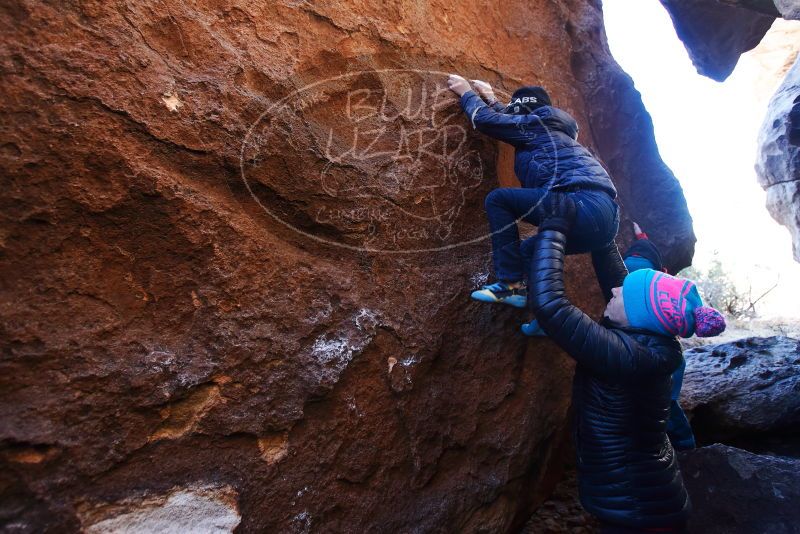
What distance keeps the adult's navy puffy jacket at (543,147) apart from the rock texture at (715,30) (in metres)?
5.85

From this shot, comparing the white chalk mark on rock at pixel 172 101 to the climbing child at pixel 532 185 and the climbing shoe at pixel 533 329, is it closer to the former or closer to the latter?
the climbing child at pixel 532 185

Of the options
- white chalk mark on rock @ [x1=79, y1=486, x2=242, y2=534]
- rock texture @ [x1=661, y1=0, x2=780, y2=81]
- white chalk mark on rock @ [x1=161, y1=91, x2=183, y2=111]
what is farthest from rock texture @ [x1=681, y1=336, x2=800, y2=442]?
rock texture @ [x1=661, y1=0, x2=780, y2=81]

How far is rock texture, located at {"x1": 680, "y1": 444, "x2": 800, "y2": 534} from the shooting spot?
2.46m

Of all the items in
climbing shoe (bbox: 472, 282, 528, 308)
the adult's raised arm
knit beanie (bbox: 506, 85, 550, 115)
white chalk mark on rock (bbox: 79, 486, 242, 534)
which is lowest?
white chalk mark on rock (bbox: 79, 486, 242, 534)

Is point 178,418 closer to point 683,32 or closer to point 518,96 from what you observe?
point 518,96

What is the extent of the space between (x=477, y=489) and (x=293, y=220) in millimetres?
1666

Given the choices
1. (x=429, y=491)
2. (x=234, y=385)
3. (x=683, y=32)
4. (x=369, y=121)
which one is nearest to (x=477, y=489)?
(x=429, y=491)

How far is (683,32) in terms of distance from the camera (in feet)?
24.3

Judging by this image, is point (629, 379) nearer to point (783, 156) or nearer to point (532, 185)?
point (532, 185)

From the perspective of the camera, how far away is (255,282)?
81.4 inches

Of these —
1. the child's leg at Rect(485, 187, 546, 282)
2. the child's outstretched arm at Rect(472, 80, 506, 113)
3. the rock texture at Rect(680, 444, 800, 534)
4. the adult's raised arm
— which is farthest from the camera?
the child's outstretched arm at Rect(472, 80, 506, 113)

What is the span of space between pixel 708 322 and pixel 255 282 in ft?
6.26

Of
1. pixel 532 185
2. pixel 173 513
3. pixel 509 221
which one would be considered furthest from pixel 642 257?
pixel 173 513

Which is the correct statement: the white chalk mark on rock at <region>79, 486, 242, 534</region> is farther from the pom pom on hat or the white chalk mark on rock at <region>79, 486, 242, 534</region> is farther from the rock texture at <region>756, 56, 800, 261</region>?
the rock texture at <region>756, 56, 800, 261</region>
